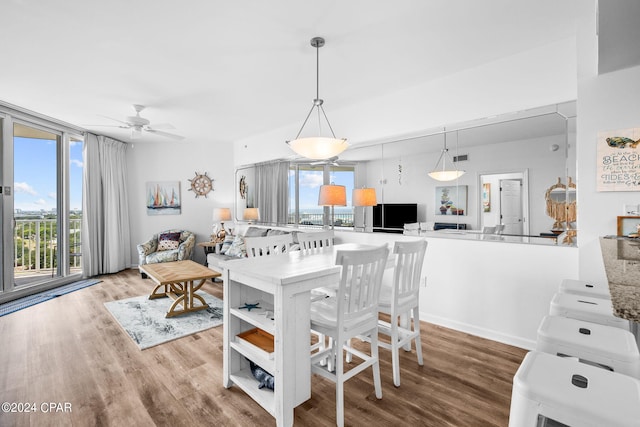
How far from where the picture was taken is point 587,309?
1.36 meters

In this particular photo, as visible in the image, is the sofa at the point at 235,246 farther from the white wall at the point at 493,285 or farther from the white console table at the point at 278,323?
the white console table at the point at 278,323

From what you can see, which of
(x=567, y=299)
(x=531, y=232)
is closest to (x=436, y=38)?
(x=531, y=232)

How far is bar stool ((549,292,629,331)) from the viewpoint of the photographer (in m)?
1.30

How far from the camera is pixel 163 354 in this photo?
2.56 m

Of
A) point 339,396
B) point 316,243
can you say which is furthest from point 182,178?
point 339,396

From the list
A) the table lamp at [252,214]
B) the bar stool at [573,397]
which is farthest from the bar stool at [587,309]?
the table lamp at [252,214]

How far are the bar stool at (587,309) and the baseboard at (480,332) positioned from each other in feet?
4.44

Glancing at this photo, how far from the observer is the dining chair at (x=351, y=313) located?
5.61 ft

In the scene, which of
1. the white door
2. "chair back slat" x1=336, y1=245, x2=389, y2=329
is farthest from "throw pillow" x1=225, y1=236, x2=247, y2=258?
the white door

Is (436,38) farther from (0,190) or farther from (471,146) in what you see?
(0,190)

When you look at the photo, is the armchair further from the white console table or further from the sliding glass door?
the white console table

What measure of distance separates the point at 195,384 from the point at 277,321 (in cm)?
102

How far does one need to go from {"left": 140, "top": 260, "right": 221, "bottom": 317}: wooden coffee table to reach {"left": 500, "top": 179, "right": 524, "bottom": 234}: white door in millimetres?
3098

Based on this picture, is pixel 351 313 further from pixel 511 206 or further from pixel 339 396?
pixel 511 206
